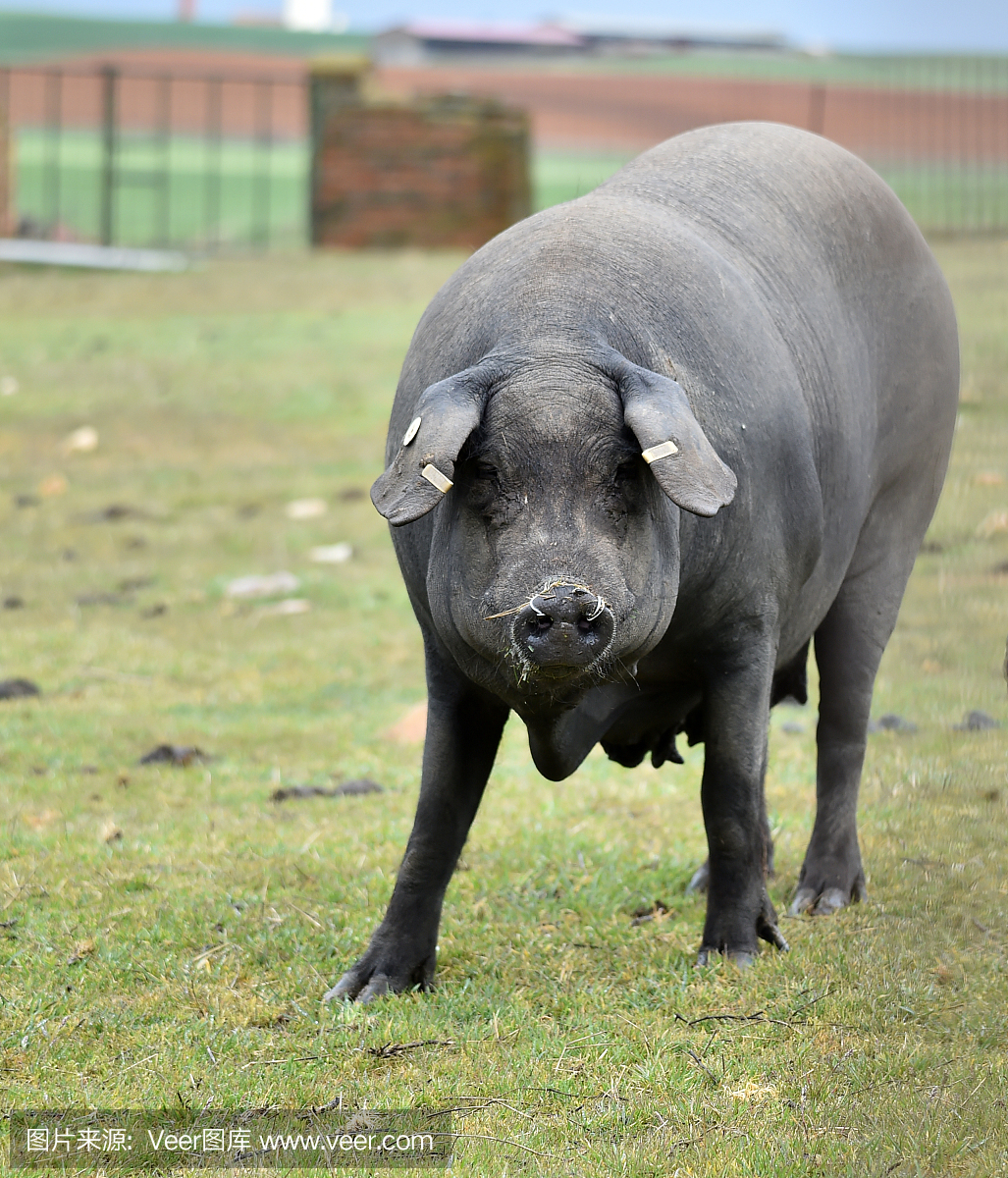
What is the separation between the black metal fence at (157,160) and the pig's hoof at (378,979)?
56.7 ft

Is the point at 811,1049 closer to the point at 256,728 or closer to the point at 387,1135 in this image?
the point at 387,1135

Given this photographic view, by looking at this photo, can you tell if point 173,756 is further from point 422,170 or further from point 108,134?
point 108,134

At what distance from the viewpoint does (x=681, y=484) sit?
3.59 metres

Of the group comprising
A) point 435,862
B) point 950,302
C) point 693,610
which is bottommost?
point 435,862

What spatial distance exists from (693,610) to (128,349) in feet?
40.0

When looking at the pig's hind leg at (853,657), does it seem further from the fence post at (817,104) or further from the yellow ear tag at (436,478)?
the fence post at (817,104)

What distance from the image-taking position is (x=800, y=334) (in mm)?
4941

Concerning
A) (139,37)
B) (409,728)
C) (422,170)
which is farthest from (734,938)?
(139,37)

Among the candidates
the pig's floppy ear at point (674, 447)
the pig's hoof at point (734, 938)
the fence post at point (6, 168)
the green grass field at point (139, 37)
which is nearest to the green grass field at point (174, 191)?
the fence post at point (6, 168)

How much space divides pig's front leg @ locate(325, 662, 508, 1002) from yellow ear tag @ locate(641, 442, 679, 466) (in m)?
1.19

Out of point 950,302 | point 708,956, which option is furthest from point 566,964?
point 950,302

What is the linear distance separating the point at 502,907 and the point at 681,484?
2.20 meters

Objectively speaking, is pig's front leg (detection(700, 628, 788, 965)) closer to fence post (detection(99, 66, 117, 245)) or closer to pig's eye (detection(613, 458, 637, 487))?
pig's eye (detection(613, 458, 637, 487))

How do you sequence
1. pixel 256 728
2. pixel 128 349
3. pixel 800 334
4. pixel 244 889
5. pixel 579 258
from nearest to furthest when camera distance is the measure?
pixel 579 258 < pixel 800 334 < pixel 244 889 < pixel 256 728 < pixel 128 349
